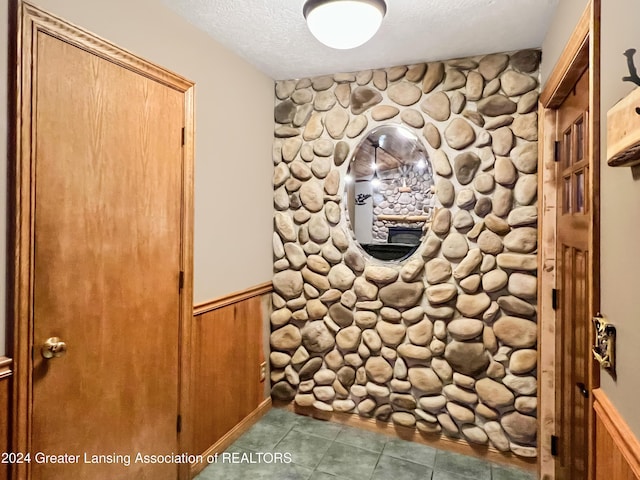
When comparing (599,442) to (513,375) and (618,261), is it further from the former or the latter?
(513,375)

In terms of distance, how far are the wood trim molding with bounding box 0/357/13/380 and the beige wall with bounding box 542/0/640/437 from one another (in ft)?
6.07

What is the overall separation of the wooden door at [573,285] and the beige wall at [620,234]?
1.60 ft

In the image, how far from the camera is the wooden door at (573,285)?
62.1 inches

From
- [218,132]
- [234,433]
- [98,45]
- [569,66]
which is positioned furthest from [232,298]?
[569,66]

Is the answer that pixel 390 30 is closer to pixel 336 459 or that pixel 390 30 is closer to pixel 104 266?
pixel 104 266

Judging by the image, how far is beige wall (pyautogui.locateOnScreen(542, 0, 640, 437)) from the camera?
0.88m

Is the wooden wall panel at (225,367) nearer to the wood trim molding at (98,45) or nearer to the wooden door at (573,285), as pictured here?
the wood trim molding at (98,45)

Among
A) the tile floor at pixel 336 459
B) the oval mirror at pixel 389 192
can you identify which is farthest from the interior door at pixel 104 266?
the oval mirror at pixel 389 192

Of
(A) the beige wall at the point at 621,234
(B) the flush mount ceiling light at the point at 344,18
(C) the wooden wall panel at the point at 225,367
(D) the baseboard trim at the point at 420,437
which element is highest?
(B) the flush mount ceiling light at the point at 344,18

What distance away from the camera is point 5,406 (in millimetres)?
1252

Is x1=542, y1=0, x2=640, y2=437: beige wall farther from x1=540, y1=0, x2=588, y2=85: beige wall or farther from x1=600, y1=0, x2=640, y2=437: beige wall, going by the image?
x1=540, y1=0, x2=588, y2=85: beige wall

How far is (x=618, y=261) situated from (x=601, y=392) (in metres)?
0.41

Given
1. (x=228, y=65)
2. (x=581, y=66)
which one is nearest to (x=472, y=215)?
(x=581, y=66)

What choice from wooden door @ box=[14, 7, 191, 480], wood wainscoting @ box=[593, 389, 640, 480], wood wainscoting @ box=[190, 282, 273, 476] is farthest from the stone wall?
wood wainscoting @ box=[593, 389, 640, 480]
